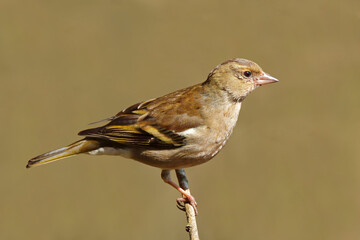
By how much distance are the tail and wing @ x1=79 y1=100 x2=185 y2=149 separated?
161 millimetres

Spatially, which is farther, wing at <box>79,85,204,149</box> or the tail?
wing at <box>79,85,204,149</box>

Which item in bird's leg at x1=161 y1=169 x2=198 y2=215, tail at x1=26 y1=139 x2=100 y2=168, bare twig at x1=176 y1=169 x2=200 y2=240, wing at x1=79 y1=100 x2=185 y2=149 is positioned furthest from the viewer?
bird's leg at x1=161 y1=169 x2=198 y2=215

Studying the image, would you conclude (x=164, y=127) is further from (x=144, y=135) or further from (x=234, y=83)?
(x=234, y=83)

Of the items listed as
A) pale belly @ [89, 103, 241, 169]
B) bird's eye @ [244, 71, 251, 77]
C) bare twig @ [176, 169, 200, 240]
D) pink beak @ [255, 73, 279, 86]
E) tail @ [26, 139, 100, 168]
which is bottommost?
bare twig @ [176, 169, 200, 240]

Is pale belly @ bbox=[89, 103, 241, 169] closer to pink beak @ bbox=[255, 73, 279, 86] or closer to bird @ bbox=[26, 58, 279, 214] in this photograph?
bird @ bbox=[26, 58, 279, 214]

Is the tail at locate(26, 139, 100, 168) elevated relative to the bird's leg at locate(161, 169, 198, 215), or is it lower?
elevated

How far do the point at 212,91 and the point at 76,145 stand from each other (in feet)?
4.59

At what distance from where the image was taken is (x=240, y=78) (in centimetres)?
429

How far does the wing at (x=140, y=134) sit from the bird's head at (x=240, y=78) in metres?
0.65

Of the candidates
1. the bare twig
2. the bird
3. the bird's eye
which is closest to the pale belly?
the bird

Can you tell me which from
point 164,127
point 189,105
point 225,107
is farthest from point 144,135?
point 225,107

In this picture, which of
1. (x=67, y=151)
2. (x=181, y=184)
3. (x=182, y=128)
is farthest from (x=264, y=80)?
(x=67, y=151)

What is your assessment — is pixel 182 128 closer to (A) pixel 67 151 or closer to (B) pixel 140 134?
(B) pixel 140 134

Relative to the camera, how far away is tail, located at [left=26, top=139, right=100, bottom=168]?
162 inches
